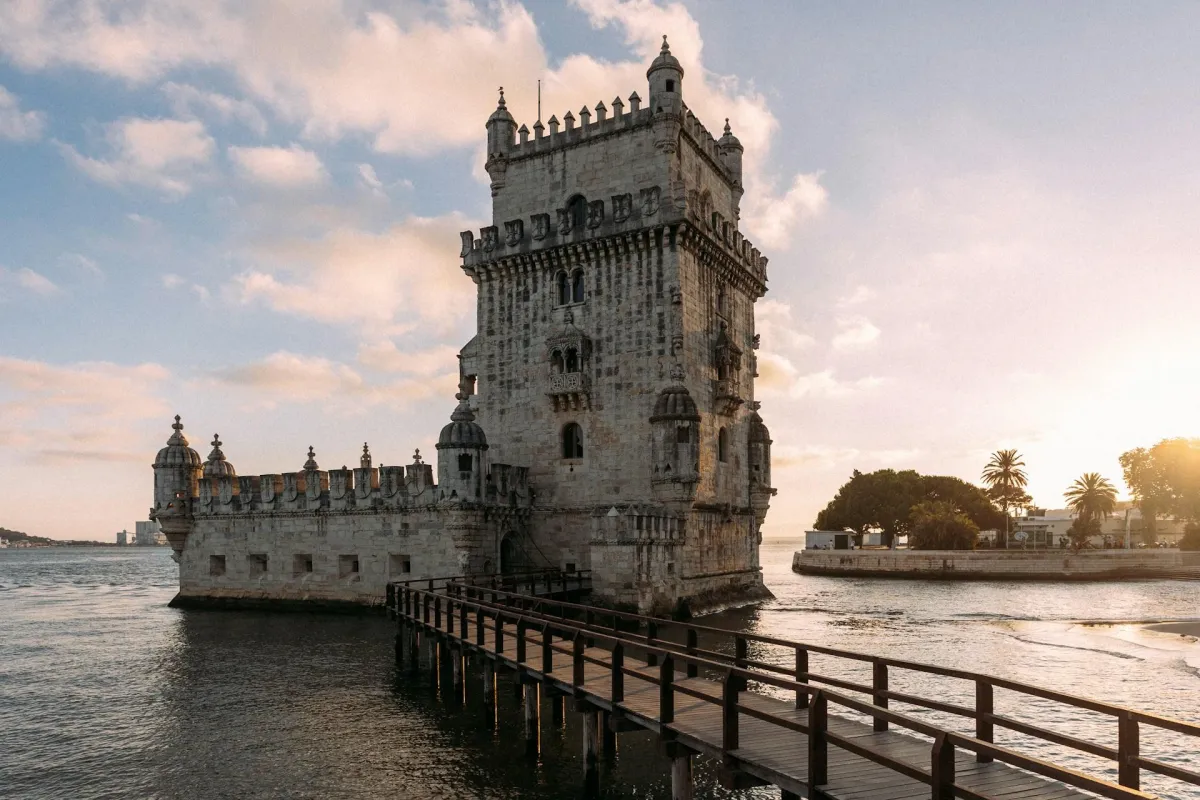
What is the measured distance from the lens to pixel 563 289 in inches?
1548

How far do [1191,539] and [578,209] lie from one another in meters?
74.7

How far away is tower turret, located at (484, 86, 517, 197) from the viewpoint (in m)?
41.9

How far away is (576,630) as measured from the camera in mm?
15547

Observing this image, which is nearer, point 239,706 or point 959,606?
point 239,706

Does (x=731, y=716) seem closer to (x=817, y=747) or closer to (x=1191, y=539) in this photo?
(x=817, y=747)

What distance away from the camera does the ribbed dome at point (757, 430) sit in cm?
4428

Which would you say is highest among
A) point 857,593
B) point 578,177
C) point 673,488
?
point 578,177

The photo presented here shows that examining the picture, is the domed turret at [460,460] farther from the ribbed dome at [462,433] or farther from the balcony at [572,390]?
the balcony at [572,390]

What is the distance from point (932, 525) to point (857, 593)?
2707cm

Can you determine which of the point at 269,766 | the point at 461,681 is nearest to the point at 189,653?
the point at 461,681

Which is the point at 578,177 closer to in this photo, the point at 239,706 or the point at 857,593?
the point at 239,706

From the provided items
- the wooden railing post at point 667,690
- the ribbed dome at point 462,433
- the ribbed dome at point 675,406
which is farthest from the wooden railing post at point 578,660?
the ribbed dome at point 462,433

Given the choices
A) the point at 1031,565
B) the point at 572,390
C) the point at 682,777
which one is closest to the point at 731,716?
the point at 682,777

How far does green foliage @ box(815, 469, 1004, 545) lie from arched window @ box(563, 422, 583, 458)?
60.5 meters
